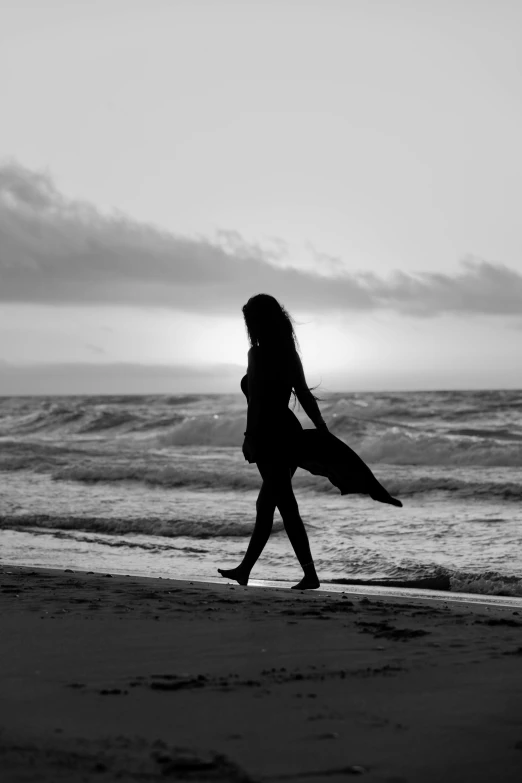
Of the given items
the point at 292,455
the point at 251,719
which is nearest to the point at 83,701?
the point at 251,719

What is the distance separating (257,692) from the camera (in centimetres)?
306

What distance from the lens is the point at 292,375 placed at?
5.65 metres

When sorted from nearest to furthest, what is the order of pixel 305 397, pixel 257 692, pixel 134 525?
pixel 257 692, pixel 305 397, pixel 134 525

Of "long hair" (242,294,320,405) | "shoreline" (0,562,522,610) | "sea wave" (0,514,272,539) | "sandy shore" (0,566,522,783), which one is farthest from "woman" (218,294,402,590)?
"sea wave" (0,514,272,539)

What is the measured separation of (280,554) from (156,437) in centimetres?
2461

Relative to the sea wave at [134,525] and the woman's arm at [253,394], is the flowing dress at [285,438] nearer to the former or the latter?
the woman's arm at [253,394]

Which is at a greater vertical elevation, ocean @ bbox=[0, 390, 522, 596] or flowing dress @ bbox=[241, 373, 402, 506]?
flowing dress @ bbox=[241, 373, 402, 506]

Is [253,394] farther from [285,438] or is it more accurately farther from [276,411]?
[285,438]

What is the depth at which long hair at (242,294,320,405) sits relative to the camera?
565cm

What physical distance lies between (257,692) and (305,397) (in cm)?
275

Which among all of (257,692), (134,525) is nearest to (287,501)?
(257,692)

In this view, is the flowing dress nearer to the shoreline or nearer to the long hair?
the long hair

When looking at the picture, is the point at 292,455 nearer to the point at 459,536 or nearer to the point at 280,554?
the point at 280,554

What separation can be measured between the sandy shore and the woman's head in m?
1.69
